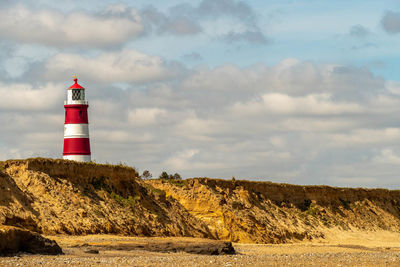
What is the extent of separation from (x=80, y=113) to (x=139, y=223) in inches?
545

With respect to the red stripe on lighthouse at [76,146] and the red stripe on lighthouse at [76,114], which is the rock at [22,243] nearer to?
the red stripe on lighthouse at [76,146]

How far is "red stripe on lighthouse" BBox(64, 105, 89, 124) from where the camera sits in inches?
1912

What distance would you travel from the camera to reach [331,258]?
30.9m

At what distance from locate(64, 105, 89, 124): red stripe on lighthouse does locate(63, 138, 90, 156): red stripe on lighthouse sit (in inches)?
56.3

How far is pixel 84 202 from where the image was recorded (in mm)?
35719

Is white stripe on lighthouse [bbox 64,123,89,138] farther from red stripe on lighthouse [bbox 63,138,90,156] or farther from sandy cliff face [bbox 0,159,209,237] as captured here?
sandy cliff face [bbox 0,159,209,237]

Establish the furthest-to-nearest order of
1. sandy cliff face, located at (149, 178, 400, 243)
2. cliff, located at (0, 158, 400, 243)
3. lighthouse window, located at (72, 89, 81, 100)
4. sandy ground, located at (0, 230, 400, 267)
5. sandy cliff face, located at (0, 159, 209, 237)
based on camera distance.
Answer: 1. lighthouse window, located at (72, 89, 81, 100)
2. sandy cliff face, located at (149, 178, 400, 243)
3. cliff, located at (0, 158, 400, 243)
4. sandy cliff face, located at (0, 159, 209, 237)
5. sandy ground, located at (0, 230, 400, 267)

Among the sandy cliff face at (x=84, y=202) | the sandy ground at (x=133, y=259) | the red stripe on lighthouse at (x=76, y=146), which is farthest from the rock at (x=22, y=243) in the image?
the red stripe on lighthouse at (x=76, y=146)

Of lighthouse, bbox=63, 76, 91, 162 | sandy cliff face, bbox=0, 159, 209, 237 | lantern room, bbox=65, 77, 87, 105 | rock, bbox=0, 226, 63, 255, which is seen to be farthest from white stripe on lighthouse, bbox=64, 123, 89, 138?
rock, bbox=0, 226, 63, 255

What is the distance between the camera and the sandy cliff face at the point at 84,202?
3262 centimetres

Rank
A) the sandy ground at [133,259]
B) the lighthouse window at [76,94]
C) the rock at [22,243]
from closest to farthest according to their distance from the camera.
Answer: the sandy ground at [133,259]
the rock at [22,243]
the lighthouse window at [76,94]

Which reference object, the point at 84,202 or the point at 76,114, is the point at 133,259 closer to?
the point at 84,202

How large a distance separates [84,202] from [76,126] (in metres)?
13.5

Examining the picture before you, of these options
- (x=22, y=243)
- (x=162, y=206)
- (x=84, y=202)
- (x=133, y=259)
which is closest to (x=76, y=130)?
(x=162, y=206)
